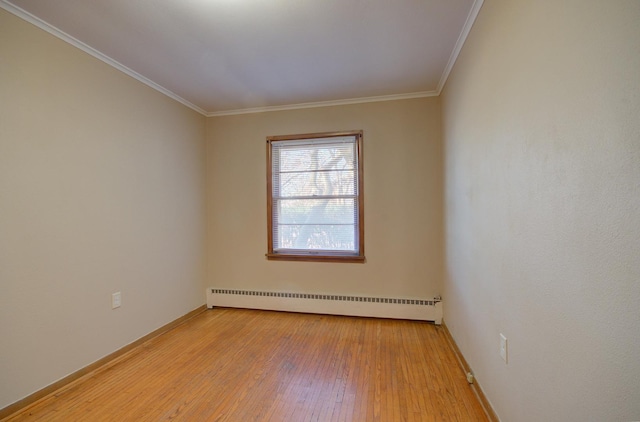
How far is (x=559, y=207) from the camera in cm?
96

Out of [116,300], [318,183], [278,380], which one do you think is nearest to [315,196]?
[318,183]

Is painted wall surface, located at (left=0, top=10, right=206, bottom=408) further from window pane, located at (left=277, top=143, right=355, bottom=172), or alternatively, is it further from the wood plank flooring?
window pane, located at (left=277, top=143, right=355, bottom=172)

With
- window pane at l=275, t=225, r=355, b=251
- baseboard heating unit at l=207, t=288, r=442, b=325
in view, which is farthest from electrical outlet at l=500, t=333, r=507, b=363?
window pane at l=275, t=225, r=355, b=251

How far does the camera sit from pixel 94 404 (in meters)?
1.73

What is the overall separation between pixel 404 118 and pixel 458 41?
1.02 m

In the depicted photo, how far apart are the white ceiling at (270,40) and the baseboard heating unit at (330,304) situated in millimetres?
Answer: 2328

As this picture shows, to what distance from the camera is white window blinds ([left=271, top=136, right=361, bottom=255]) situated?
10.4ft

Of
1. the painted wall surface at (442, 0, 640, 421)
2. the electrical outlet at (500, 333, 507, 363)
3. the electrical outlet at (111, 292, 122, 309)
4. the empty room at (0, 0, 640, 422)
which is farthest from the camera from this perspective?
the electrical outlet at (111, 292, 122, 309)

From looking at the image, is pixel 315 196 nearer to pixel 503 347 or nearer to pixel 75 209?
pixel 75 209

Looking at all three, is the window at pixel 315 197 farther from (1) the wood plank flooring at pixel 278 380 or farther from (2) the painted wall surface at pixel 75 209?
(2) the painted wall surface at pixel 75 209

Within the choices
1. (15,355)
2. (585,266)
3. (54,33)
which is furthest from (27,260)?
(585,266)

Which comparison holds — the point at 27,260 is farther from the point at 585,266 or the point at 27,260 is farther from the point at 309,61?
the point at 585,266

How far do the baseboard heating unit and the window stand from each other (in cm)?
47

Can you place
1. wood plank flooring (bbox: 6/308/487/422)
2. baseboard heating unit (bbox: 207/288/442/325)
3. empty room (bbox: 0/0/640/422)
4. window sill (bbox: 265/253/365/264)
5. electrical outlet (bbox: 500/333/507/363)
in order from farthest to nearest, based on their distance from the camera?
window sill (bbox: 265/253/365/264) < baseboard heating unit (bbox: 207/288/442/325) < wood plank flooring (bbox: 6/308/487/422) < electrical outlet (bbox: 500/333/507/363) < empty room (bbox: 0/0/640/422)
